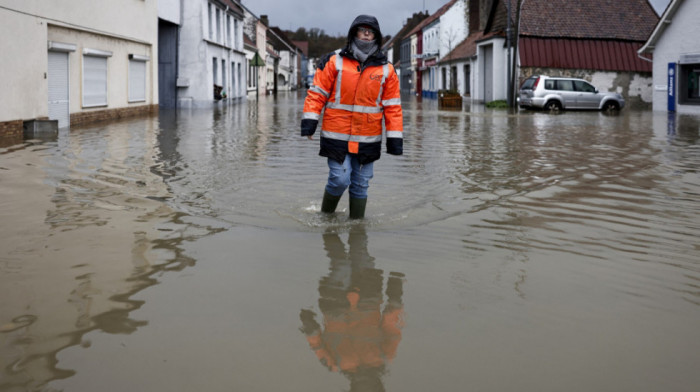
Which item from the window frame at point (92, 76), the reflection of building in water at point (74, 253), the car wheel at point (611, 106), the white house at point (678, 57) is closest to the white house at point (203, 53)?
the window frame at point (92, 76)

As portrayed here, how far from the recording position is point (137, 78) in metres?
26.8

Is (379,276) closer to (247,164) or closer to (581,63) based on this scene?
(247,164)

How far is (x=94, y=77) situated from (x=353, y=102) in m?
18.0

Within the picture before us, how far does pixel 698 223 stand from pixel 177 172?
6.07m

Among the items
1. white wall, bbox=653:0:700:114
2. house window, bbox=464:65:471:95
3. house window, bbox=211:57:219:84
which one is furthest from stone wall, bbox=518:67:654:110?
house window, bbox=211:57:219:84

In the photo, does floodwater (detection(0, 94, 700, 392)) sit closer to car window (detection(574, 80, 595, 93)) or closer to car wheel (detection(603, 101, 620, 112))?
car window (detection(574, 80, 595, 93))

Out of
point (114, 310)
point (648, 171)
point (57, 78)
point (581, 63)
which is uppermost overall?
point (581, 63)

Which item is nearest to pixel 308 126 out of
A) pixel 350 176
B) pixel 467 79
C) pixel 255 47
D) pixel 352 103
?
pixel 352 103

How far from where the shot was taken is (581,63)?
38.9 m

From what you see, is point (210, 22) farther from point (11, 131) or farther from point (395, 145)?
point (395, 145)

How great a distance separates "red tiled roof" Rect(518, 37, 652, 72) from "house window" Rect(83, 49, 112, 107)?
73.1 feet

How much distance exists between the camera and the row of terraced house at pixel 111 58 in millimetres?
16219

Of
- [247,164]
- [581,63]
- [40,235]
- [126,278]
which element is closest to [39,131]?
[247,164]

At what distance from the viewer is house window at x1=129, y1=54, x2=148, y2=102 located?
85.1 ft
